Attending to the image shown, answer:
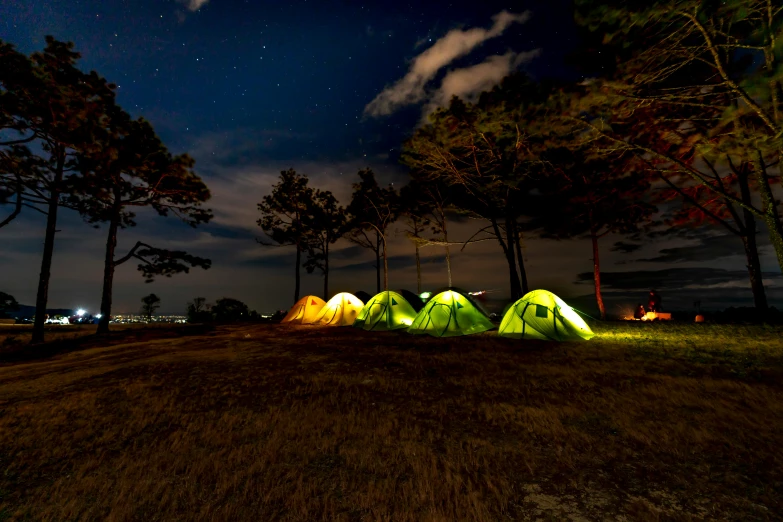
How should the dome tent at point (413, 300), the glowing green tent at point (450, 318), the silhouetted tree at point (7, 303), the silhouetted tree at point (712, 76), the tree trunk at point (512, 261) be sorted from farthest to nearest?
1. the silhouetted tree at point (7, 303)
2. the dome tent at point (413, 300)
3. the tree trunk at point (512, 261)
4. the glowing green tent at point (450, 318)
5. the silhouetted tree at point (712, 76)

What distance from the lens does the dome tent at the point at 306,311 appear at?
20922 mm

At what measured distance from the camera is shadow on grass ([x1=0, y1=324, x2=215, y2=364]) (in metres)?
11.1

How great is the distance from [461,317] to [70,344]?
50.3 ft

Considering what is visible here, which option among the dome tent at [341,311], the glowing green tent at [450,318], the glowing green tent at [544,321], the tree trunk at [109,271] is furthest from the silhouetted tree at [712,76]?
the tree trunk at [109,271]

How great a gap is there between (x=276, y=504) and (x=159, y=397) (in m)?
4.24

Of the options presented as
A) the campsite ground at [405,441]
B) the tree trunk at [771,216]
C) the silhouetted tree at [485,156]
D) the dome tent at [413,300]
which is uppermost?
the silhouetted tree at [485,156]

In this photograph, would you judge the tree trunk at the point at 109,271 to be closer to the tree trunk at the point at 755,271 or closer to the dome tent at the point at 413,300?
the dome tent at the point at 413,300

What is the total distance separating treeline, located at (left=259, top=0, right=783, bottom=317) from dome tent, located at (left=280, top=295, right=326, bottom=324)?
296 inches

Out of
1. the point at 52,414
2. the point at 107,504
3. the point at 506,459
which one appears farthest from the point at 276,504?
the point at 52,414

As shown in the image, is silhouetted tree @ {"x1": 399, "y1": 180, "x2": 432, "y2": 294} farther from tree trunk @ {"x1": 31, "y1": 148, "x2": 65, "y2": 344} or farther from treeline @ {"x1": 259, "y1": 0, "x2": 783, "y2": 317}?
tree trunk @ {"x1": 31, "y1": 148, "x2": 65, "y2": 344}

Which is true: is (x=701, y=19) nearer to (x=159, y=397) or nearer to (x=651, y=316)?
(x=159, y=397)

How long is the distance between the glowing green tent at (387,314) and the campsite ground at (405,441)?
7.65m

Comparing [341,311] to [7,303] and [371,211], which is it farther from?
[7,303]

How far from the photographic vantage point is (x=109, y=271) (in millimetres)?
15445
